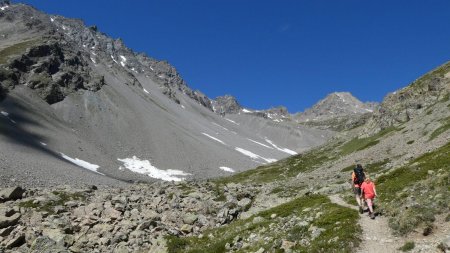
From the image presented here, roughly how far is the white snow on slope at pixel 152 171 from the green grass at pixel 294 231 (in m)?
149

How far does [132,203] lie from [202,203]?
28.3 feet

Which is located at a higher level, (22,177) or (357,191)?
(357,191)

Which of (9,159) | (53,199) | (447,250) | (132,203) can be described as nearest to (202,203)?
(132,203)

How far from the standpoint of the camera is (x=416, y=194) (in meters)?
27.8

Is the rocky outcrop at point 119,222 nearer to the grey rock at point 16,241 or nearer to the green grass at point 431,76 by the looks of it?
the grey rock at point 16,241

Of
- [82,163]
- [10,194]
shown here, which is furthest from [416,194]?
[82,163]

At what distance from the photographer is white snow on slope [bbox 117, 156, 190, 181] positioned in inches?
7279

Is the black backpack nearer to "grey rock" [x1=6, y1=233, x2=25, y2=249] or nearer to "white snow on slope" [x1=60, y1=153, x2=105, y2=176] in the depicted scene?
"grey rock" [x1=6, y1=233, x2=25, y2=249]

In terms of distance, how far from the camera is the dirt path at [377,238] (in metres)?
22.0

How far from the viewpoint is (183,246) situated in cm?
3303

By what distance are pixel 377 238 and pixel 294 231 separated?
5.79 m

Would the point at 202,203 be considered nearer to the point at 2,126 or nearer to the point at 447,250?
the point at 447,250

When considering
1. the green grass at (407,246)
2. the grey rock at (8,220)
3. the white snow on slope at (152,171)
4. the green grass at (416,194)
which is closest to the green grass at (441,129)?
the green grass at (416,194)

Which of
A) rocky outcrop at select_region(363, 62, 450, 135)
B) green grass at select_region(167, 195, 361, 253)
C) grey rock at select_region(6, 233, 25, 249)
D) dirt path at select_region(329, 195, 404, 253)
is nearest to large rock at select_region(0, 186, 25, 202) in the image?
grey rock at select_region(6, 233, 25, 249)
